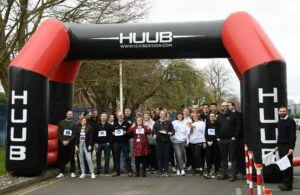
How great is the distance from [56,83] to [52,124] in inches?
45.6

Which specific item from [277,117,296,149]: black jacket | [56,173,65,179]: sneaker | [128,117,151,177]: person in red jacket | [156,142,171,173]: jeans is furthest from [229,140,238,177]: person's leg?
[56,173,65,179]: sneaker

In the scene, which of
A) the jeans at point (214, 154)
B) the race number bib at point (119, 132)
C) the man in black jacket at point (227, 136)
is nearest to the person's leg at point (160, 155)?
the race number bib at point (119, 132)

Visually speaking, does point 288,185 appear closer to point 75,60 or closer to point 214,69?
point 75,60

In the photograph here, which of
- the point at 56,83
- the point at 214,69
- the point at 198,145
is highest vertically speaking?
the point at 214,69

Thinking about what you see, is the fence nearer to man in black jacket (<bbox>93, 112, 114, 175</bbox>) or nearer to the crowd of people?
the crowd of people

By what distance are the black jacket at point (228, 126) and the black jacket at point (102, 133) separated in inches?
116

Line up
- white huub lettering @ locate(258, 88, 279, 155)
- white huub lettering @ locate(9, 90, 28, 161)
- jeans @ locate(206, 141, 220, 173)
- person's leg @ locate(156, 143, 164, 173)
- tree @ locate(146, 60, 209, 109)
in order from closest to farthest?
white huub lettering @ locate(258, 88, 279, 155) → white huub lettering @ locate(9, 90, 28, 161) → jeans @ locate(206, 141, 220, 173) → person's leg @ locate(156, 143, 164, 173) → tree @ locate(146, 60, 209, 109)

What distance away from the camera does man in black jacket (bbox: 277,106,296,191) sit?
9589 mm

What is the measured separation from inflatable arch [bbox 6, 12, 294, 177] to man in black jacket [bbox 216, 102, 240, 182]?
0.51 m

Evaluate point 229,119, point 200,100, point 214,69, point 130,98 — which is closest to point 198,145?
point 229,119

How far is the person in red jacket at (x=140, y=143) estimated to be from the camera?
12.2 meters

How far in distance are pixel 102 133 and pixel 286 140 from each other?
199 inches

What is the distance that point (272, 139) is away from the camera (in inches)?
408

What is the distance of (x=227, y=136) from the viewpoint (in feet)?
37.7
